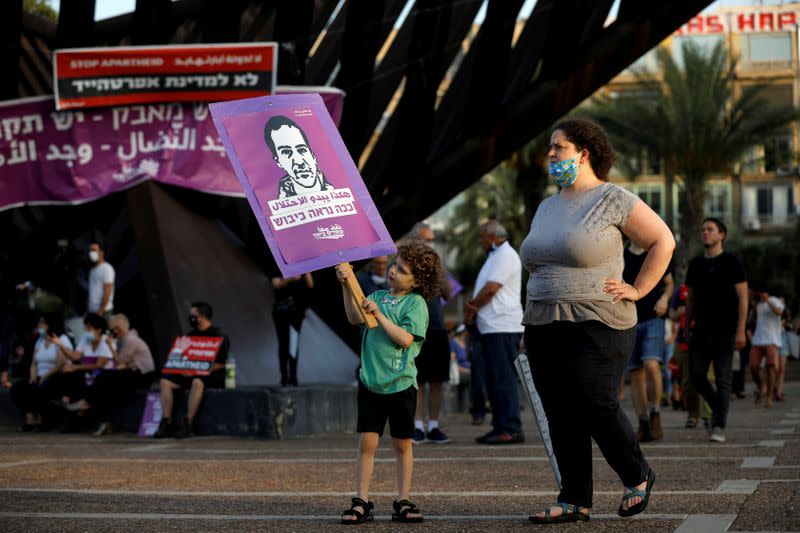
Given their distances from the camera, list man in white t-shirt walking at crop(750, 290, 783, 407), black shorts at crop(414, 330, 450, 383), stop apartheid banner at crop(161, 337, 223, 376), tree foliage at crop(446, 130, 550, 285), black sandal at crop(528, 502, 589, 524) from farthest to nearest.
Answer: tree foliage at crop(446, 130, 550, 285) → man in white t-shirt walking at crop(750, 290, 783, 407) → stop apartheid banner at crop(161, 337, 223, 376) → black shorts at crop(414, 330, 450, 383) → black sandal at crop(528, 502, 589, 524)

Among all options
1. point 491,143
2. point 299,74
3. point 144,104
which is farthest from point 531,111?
point 144,104

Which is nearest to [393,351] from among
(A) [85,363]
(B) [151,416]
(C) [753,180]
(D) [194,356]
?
(D) [194,356]

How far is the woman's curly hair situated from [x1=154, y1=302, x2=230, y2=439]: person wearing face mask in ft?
27.8

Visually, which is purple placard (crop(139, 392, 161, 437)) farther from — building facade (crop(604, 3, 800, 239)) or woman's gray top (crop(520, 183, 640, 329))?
building facade (crop(604, 3, 800, 239))

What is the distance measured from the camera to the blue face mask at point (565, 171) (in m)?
6.51

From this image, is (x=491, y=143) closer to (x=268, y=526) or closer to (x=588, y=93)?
(x=588, y=93)

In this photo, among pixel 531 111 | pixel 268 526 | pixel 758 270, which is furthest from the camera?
pixel 758 270

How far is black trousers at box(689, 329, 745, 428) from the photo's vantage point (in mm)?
11914

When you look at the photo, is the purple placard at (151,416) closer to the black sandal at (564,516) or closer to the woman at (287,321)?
the woman at (287,321)

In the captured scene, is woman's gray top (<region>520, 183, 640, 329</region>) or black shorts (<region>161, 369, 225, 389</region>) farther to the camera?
black shorts (<region>161, 369, 225, 389</region>)

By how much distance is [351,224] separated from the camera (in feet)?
22.5

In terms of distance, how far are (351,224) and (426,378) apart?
19.5ft

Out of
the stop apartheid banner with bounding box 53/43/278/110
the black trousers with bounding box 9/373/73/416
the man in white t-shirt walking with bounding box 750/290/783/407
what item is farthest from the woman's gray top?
the man in white t-shirt walking with bounding box 750/290/783/407

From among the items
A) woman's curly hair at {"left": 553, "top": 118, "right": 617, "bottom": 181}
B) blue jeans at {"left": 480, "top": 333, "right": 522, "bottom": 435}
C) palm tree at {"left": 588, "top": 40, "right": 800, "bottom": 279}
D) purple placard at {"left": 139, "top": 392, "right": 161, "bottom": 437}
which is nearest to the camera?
woman's curly hair at {"left": 553, "top": 118, "right": 617, "bottom": 181}
